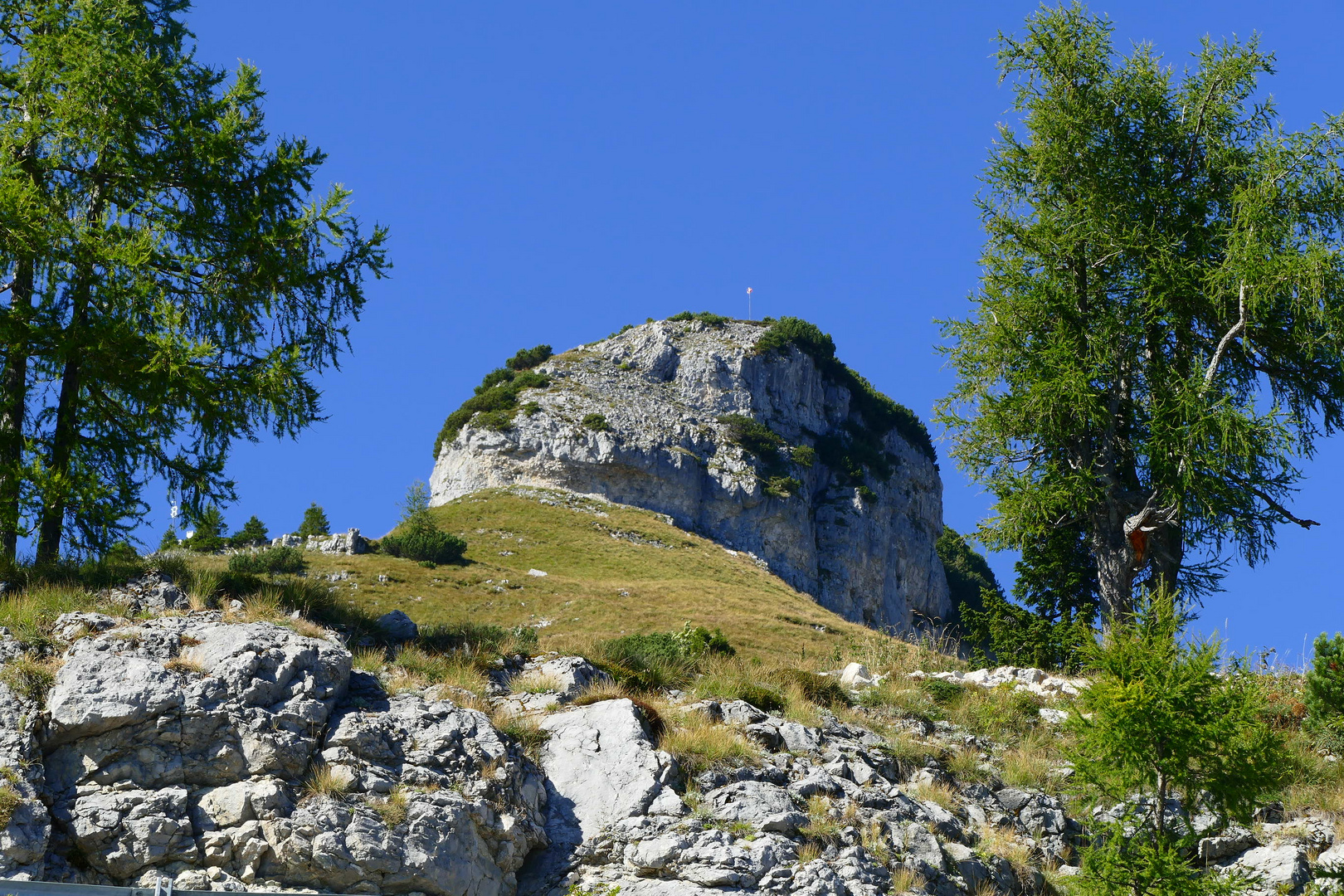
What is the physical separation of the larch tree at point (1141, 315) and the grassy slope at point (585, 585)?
5.30 metres

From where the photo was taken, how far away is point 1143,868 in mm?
10336

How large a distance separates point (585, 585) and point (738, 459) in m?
43.4

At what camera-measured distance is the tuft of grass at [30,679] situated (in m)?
10.2

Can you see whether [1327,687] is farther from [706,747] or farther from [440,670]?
[440,670]

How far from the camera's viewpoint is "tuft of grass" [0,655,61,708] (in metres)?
10.2

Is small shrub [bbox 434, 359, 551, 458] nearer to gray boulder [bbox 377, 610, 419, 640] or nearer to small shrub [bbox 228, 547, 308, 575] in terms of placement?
small shrub [bbox 228, 547, 308, 575]

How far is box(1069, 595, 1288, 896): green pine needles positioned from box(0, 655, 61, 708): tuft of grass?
995 centimetres

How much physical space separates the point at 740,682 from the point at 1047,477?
7843 mm

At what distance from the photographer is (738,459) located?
8738cm

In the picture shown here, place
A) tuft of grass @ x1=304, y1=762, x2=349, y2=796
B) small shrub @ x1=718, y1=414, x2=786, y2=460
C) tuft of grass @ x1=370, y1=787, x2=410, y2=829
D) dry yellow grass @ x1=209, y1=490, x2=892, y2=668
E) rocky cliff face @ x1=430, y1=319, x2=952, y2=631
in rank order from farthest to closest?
1. small shrub @ x1=718, y1=414, x2=786, y2=460
2. rocky cliff face @ x1=430, y1=319, x2=952, y2=631
3. dry yellow grass @ x1=209, y1=490, x2=892, y2=668
4. tuft of grass @ x1=304, y1=762, x2=349, y2=796
5. tuft of grass @ x1=370, y1=787, x2=410, y2=829

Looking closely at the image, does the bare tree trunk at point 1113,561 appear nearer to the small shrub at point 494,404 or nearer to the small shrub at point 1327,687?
the small shrub at point 1327,687

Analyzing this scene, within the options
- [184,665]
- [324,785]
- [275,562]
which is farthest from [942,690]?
[275,562]

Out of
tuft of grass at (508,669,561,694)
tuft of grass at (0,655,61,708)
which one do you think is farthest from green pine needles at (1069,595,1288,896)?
tuft of grass at (0,655,61,708)

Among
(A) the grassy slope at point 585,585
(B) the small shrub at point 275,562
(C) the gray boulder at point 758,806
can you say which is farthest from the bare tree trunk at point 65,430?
(B) the small shrub at point 275,562
